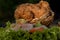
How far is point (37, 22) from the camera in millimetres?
6824

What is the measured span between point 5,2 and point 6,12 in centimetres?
43

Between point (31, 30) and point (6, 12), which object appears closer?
point (31, 30)

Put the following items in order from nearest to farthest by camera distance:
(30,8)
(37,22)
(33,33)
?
(33,33) < (37,22) < (30,8)

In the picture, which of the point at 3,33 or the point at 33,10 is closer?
the point at 3,33

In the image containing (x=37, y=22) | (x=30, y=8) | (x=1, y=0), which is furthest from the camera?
(x=1, y=0)

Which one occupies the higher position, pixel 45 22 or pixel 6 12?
pixel 6 12

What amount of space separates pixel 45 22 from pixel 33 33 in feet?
4.43

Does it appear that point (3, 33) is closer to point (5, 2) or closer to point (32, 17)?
point (32, 17)

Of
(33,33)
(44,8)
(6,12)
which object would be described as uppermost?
(6,12)

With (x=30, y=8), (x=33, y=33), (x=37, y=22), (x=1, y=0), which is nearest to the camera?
(x=33, y=33)

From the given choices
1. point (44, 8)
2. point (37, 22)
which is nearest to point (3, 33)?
point (37, 22)

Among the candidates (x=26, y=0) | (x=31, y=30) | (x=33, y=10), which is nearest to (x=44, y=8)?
(x=33, y=10)

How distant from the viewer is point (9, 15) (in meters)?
10.3

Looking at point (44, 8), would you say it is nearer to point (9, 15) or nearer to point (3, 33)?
point (3, 33)
